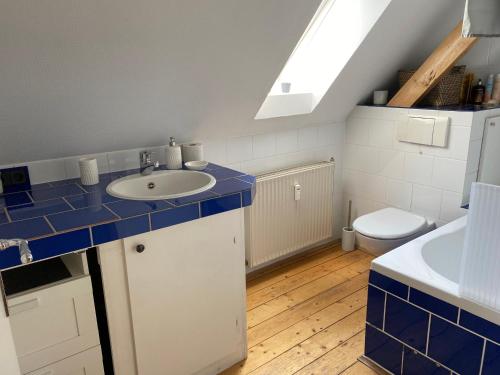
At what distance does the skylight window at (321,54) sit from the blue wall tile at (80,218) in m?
1.24

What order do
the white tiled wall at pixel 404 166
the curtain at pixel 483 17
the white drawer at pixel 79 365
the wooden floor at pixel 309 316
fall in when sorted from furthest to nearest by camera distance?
the white tiled wall at pixel 404 166, the wooden floor at pixel 309 316, the white drawer at pixel 79 365, the curtain at pixel 483 17

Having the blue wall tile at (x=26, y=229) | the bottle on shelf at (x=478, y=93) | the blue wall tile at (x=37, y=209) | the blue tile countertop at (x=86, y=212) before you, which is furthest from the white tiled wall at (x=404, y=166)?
the blue wall tile at (x=26, y=229)

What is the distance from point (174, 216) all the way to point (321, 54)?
5.10 feet

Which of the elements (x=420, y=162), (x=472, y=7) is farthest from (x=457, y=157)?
(x=472, y=7)

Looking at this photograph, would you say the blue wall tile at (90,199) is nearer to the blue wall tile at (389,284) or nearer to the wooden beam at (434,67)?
the blue wall tile at (389,284)

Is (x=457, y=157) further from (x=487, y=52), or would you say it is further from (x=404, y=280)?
(x=404, y=280)

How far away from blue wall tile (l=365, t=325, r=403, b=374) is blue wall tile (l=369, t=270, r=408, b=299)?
0.76ft

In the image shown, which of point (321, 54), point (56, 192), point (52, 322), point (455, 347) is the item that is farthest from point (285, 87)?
point (52, 322)

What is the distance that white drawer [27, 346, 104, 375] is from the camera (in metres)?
1.42

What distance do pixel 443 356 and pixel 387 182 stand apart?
1457mm

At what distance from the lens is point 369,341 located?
196 centimetres

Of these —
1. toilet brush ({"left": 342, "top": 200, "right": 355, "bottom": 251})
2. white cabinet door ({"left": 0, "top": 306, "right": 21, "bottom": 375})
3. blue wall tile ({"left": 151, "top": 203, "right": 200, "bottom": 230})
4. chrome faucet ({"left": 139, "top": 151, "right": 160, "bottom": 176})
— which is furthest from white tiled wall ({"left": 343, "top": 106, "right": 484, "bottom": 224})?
white cabinet door ({"left": 0, "top": 306, "right": 21, "bottom": 375})

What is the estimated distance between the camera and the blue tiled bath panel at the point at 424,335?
154 cm

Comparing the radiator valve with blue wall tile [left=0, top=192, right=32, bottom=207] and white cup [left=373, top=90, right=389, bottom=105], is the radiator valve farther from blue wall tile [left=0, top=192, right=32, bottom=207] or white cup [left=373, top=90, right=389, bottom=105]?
blue wall tile [left=0, top=192, right=32, bottom=207]
